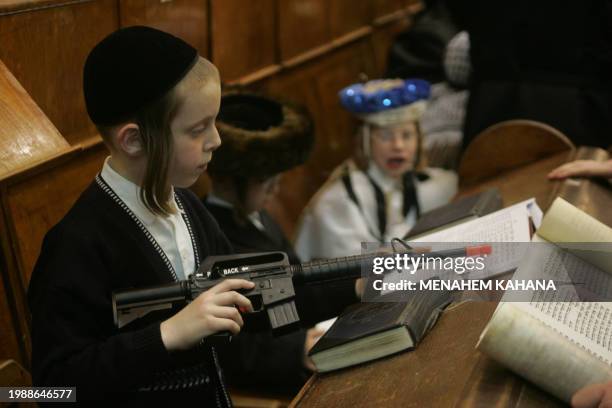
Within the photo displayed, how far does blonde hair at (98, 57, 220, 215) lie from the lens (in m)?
1.42

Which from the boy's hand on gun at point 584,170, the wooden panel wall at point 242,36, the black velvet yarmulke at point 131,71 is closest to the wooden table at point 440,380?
the black velvet yarmulke at point 131,71

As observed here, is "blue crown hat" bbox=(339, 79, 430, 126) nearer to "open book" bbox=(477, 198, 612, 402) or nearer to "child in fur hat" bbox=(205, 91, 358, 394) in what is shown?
"child in fur hat" bbox=(205, 91, 358, 394)

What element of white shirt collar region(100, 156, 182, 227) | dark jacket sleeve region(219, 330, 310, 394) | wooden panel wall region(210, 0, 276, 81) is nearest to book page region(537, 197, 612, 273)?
dark jacket sleeve region(219, 330, 310, 394)

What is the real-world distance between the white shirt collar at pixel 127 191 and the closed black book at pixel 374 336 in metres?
0.43

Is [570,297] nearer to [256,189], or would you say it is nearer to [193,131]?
[193,131]

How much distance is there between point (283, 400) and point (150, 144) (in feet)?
3.30

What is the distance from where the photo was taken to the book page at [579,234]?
178 cm

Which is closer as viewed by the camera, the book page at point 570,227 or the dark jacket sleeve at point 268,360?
the book page at point 570,227

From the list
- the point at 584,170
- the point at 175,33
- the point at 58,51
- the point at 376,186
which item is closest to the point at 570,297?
the point at 584,170

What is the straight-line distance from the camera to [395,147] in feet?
10.2

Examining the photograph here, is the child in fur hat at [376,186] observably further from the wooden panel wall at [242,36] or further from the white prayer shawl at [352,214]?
the wooden panel wall at [242,36]

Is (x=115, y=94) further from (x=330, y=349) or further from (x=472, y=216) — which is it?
(x=472, y=216)

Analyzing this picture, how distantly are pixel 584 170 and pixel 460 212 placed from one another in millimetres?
478

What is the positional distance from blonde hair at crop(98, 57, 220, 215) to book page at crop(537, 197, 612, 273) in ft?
2.91
